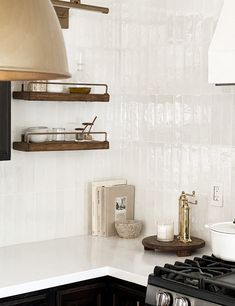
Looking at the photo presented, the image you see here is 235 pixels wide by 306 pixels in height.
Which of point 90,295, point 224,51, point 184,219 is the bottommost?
point 90,295

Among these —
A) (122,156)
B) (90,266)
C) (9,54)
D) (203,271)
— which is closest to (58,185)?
(122,156)

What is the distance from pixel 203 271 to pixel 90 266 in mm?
561

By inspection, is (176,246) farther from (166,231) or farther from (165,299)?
(165,299)

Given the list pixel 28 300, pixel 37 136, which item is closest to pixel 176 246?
pixel 28 300

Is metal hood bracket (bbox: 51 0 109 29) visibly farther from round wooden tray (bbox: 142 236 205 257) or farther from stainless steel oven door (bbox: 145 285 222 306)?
stainless steel oven door (bbox: 145 285 222 306)

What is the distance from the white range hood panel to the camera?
2.66 metres

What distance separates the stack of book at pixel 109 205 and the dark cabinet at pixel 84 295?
0.60 meters

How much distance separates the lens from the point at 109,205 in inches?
140

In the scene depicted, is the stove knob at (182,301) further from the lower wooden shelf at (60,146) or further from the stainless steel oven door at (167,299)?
the lower wooden shelf at (60,146)

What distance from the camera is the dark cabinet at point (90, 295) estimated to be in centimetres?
274

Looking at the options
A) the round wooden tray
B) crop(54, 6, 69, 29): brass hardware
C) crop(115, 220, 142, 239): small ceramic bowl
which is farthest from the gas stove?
crop(54, 6, 69, 29): brass hardware

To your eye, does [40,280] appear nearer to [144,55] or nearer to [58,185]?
[58,185]

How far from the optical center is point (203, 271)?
8.77 ft

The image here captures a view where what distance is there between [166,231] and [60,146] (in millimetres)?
718
